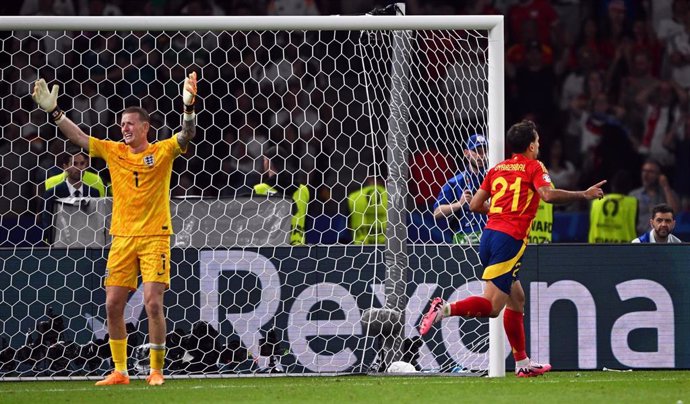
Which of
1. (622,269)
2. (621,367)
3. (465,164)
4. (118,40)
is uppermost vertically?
(118,40)

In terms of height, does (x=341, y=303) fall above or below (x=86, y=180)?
below

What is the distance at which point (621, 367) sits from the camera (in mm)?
10523

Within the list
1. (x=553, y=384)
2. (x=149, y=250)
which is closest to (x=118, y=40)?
(x=149, y=250)

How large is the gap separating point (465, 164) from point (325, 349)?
1.93m

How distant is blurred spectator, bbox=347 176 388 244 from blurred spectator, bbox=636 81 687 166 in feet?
18.8

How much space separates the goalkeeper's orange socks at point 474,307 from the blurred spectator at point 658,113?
7.95m

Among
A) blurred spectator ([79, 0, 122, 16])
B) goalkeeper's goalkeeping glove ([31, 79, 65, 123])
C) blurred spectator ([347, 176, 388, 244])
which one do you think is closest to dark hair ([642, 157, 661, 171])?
blurred spectator ([347, 176, 388, 244])

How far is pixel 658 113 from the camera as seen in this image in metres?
16.5

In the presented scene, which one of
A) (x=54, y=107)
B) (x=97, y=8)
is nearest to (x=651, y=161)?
(x=97, y=8)

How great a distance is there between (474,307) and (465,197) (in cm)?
154

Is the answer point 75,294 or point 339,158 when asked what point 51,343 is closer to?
point 75,294

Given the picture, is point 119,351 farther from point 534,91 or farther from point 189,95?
point 534,91

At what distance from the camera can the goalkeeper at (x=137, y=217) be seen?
8.84 meters

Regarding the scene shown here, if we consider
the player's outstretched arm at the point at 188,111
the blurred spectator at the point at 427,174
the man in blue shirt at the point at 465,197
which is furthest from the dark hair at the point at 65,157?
the man in blue shirt at the point at 465,197
